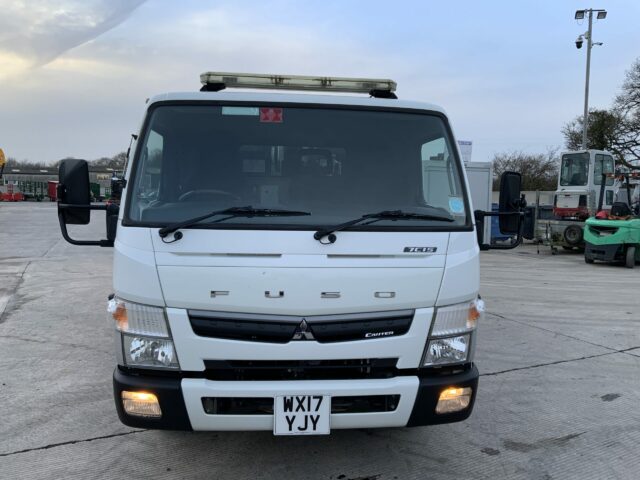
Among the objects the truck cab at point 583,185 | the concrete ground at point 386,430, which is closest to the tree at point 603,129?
the truck cab at point 583,185

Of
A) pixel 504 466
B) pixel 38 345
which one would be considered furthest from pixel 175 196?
pixel 38 345

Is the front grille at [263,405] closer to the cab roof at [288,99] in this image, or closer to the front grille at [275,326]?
the front grille at [275,326]

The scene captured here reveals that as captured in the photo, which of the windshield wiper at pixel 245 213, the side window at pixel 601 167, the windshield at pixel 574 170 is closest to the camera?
the windshield wiper at pixel 245 213

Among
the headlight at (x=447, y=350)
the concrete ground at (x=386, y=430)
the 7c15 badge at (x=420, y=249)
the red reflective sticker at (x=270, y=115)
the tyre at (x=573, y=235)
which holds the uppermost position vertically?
the red reflective sticker at (x=270, y=115)

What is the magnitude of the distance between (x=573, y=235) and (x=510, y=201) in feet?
51.8

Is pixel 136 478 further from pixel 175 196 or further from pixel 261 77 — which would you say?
pixel 261 77

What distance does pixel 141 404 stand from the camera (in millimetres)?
2795

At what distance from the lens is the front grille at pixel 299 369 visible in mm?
2740

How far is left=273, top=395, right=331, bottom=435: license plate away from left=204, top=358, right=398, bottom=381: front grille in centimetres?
13

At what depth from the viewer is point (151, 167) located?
10.4 feet

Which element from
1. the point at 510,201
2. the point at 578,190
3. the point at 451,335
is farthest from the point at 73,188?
the point at 578,190

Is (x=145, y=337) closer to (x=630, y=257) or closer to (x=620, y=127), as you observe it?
(x=630, y=257)

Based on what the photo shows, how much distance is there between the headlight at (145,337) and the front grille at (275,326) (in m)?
0.18

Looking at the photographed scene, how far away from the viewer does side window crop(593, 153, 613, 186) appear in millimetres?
19734
